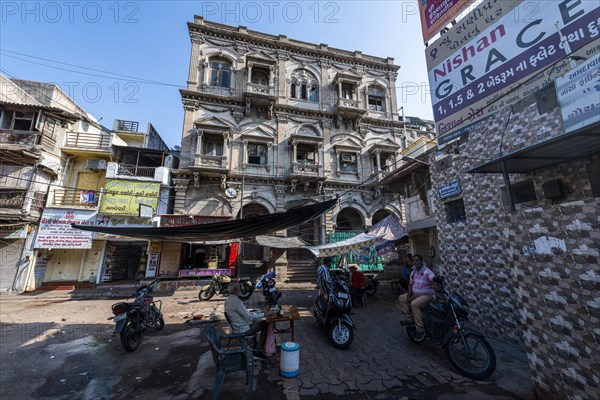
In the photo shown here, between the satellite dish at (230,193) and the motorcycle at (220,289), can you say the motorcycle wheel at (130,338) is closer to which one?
the motorcycle at (220,289)

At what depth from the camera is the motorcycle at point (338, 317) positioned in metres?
5.08

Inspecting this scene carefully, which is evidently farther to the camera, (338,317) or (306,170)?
(306,170)

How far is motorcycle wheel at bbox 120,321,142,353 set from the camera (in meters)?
5.02

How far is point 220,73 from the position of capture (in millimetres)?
17734

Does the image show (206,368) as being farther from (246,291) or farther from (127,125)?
(127,125)

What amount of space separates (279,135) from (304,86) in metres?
5.14

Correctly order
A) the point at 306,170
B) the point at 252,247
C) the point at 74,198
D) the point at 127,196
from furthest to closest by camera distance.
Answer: the point at 252,247 < the point at 306,170 < the point at 74,198 < the point at 127,196

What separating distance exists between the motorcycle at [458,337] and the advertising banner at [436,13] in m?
4.51

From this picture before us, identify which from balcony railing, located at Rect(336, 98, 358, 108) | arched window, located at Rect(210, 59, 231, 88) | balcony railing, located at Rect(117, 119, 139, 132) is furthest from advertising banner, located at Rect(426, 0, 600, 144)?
balcony railing, located at Rect(117, 119, 139, 132)

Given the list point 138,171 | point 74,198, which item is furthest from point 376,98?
point 74,198

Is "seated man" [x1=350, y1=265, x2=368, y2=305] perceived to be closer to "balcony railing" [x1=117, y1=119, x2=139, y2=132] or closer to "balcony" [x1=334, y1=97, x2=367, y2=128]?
"balcony" [x1=334, y1=97, x2=367, y2=128]

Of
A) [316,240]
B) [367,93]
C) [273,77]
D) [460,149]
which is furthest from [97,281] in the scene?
[367,93]

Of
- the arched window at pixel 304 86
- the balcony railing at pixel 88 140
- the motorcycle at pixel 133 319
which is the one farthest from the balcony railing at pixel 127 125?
the motorcycle at pixel 133 319

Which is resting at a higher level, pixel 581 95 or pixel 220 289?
pixel 581 95
